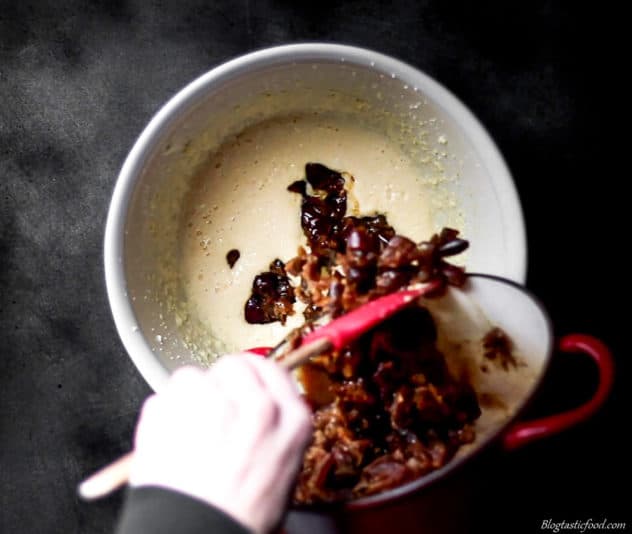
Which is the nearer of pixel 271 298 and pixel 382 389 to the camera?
pixel 382 389

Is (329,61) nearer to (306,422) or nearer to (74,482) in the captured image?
(306,422)

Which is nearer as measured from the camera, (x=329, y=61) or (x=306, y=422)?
(x=306, y=422)

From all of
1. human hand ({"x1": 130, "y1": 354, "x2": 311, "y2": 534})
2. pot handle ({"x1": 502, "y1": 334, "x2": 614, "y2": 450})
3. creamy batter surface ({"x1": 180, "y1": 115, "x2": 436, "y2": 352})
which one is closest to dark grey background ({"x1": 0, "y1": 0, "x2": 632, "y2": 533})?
creamy batter surface ({"x1": 180, "y1": 115, "x2": 436, "y2": 352})

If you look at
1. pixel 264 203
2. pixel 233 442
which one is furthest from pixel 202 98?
pixel 233 442

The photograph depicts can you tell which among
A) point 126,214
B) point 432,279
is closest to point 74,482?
point 126,214

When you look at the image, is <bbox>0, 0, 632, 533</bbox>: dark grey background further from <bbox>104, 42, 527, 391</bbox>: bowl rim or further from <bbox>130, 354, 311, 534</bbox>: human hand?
<bbox>130, 354, 311, 534</bbox>: human hand

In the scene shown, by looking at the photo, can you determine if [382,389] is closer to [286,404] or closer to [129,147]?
[286,404]

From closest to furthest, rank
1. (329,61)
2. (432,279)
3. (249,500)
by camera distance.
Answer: (249,500)
(432,279)
(329,61)
